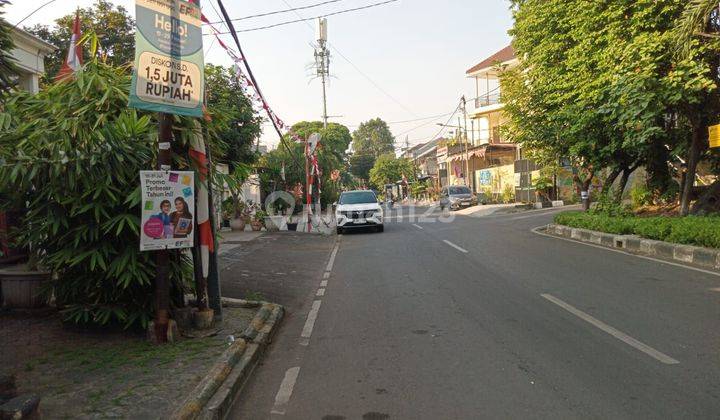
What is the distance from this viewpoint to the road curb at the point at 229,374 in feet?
13.8

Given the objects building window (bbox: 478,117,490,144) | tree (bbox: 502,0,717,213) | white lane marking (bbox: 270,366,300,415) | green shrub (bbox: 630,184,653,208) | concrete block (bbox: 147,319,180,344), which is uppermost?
building window (bbox: 478,117,490,144)

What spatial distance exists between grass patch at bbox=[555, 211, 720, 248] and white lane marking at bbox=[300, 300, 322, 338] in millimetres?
7975

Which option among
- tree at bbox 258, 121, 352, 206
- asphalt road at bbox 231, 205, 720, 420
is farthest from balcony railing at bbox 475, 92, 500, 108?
asphalt road at bbox 231, 205, 720, 420

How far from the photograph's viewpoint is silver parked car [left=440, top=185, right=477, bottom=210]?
39656 mm

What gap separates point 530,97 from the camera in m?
19.1

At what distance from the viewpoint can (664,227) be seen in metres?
12.7

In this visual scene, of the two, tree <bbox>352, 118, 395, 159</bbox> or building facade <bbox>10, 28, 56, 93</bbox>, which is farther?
tree <bbox>352, 118, 395, 159</bbox>

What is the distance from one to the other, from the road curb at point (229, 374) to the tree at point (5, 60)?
2.78 m

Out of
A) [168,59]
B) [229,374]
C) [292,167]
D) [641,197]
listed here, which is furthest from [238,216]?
[229,374]

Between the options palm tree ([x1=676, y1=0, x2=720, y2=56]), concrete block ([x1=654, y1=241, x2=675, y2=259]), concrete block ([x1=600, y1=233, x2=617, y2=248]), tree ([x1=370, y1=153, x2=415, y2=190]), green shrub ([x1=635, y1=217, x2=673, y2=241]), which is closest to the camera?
palm tree ([x1=676, y1=0, x2=720, y2=56])

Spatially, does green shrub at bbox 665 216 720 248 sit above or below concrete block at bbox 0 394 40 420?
above

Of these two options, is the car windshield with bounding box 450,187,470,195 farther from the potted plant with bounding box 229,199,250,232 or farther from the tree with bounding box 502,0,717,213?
the tree with bounding box 502,0,717,213

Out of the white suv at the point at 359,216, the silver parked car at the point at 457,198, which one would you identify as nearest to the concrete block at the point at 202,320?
the white suv at the point at 359,216

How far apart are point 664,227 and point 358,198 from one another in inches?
497
